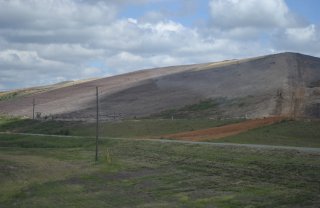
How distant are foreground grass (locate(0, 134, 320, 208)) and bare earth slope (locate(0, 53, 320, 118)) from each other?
32402 millimetres

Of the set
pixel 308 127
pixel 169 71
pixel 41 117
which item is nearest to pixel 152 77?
pixel 169 71

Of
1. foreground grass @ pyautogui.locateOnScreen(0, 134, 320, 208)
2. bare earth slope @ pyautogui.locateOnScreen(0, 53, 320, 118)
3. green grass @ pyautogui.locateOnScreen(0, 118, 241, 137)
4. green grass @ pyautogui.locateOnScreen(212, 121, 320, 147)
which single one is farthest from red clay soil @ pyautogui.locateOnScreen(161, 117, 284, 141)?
foreground grass @ pyautogui.locateOnScreen(0, 134, 320, 208)

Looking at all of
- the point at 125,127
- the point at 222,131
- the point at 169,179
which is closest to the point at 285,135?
the point at 222,131

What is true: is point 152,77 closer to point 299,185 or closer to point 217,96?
point 217,96

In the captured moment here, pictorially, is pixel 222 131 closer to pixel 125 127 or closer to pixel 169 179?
pixel 125 127

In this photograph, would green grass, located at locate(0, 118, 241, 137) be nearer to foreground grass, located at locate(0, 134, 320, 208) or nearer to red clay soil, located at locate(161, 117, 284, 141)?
red clay soil, located at locate(161, 117, 284, 141)

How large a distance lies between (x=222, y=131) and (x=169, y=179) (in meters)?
29.0

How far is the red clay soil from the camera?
61237 millimetres

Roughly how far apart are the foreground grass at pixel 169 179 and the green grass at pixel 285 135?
734 centimetres

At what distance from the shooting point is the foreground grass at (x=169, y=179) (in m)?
28.7

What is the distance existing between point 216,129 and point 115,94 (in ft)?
196

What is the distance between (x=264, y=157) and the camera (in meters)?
38.8

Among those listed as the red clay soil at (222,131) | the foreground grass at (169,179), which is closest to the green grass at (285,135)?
the red clay soil at (222,131)

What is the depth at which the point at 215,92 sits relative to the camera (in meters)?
105
